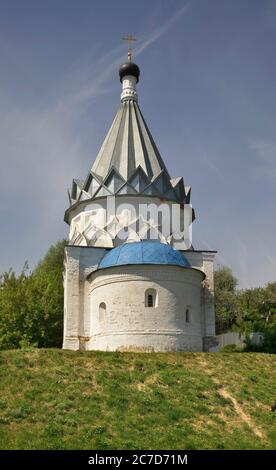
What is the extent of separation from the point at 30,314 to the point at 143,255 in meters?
6.51

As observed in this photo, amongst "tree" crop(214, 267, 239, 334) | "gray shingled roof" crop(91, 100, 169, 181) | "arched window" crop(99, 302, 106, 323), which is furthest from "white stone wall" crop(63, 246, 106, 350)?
"tree" crop(214, 267, 239, 334)

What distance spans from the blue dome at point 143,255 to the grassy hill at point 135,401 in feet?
12.2

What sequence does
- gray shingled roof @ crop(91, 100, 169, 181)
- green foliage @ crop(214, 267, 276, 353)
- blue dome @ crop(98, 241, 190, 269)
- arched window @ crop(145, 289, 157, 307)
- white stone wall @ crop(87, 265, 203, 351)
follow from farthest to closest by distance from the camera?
1. green foliage @ crop(214, 267, 276, 353)
2. gray shingled roof @ crop(91, 100, 169, 181)
3. blue dome @ crop(98, 241, 190, 269)
4. arched window @ crop(145, 289, 157, 307)
5. white stone wall @ crop(87, 265, 203, 351)

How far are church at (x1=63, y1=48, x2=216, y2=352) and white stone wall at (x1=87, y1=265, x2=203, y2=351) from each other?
0.12ft

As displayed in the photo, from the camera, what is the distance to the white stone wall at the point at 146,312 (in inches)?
725

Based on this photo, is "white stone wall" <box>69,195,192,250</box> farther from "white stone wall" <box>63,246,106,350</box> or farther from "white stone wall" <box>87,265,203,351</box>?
"white stone wall" <box>87,265,203,351</box>

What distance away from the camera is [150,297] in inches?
748

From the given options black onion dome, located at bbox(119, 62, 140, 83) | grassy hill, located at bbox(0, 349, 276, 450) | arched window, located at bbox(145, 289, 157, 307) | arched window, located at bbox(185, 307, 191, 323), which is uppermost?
black onion dome, located at bbox(119, 62, 140, 83)

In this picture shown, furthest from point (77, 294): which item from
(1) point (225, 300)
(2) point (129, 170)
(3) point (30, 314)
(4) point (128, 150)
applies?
(1) point (225, 300)

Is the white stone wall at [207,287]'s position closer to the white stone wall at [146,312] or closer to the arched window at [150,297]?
the white stone wall at [146,312]

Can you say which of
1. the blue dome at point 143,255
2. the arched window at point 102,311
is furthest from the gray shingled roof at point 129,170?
the arched window at point 102,311

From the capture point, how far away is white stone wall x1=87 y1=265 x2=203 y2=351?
60.4 ft

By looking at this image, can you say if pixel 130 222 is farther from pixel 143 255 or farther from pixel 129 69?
pixel 129 69

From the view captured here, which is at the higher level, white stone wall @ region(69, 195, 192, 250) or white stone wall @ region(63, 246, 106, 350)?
white stone wall @ region(69, 195, 192, 250)
